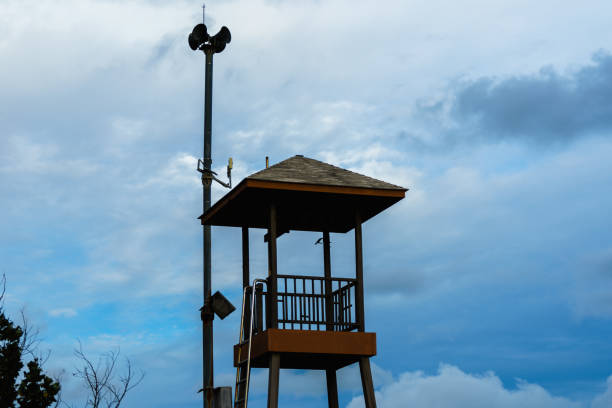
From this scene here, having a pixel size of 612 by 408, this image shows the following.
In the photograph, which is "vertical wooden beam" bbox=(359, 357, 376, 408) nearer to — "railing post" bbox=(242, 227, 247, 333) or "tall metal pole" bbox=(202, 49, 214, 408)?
"railing post" bbox=(242, 227, 247, 333)

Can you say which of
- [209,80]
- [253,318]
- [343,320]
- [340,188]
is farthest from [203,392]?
[209,80]

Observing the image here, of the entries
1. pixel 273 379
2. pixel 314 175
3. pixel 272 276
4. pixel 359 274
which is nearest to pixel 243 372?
pixel 273 379

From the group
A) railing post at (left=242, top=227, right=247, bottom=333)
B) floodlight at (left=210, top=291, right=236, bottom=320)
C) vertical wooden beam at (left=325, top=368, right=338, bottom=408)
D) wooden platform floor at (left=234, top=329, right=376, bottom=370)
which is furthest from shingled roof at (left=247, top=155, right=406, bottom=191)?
vertical wooden beam at (left=325, top=368, right=338, bottom=408)

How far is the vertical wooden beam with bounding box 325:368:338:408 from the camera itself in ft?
62.3

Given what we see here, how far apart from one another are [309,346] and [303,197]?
2932 millimetres

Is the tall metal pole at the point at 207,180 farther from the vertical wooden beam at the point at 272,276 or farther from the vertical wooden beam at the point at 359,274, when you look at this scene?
the vertical wooden beam at the point at 359,274

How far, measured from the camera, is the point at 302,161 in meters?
19.0

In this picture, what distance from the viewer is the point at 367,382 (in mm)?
17000

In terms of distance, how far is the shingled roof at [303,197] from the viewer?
56.4 ft

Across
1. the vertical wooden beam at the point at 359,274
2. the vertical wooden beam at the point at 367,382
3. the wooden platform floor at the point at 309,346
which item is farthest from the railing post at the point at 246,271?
the vertical wooden beam at the point at 367,382

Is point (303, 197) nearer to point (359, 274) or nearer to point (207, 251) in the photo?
point (359, 274)

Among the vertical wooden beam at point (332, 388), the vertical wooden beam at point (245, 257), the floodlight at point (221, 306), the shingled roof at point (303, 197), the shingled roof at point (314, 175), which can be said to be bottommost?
the vertical wooden beam at point (332, 388)

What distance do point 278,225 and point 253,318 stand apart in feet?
9.91

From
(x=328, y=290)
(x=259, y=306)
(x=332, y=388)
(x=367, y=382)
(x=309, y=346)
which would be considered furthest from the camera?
(x=332, y=388)
